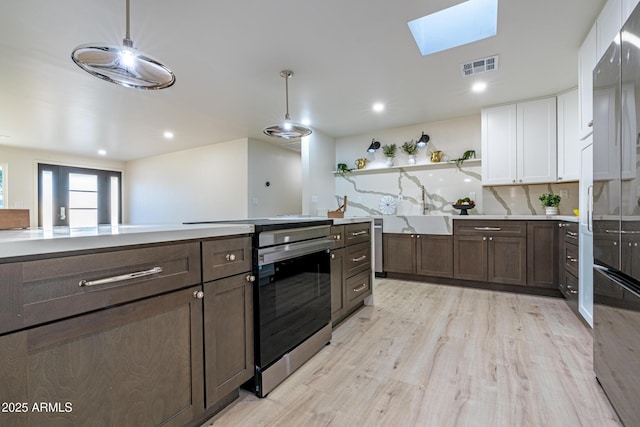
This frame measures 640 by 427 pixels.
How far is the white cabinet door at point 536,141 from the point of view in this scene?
3.53 m

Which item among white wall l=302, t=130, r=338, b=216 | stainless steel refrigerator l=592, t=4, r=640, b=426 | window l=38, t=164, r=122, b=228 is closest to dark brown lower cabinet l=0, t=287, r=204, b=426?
stainless steel refrigerator l=592, t=4, r=640, b=426

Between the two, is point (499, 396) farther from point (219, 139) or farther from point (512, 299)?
point (219, 139)

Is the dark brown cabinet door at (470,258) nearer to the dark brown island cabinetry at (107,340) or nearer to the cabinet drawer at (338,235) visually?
the cabinet drawer at (338,235)

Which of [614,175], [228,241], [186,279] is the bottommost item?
[186,279]

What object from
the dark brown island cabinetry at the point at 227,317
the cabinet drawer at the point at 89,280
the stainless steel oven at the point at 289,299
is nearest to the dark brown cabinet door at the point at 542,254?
the stainless steel oven at the point at 289,299

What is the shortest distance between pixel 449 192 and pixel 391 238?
1.19 meters

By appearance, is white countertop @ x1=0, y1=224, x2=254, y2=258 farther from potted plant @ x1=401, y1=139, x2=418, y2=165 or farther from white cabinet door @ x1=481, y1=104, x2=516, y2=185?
potted plant @ x1=401, y1=139, x2=418, y2=165

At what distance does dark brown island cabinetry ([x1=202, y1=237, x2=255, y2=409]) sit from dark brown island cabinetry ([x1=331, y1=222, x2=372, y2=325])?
95 cm

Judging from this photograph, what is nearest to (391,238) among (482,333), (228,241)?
(482,333)

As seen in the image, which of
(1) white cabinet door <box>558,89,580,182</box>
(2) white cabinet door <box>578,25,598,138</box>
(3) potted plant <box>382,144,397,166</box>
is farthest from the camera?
(3) potted plant <box>382,144,397,166</box>

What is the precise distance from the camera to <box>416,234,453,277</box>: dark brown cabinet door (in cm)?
380

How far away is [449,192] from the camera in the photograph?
4430 millimetres

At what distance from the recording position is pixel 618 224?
1.27 m

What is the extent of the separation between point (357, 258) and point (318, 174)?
94.3 inches
